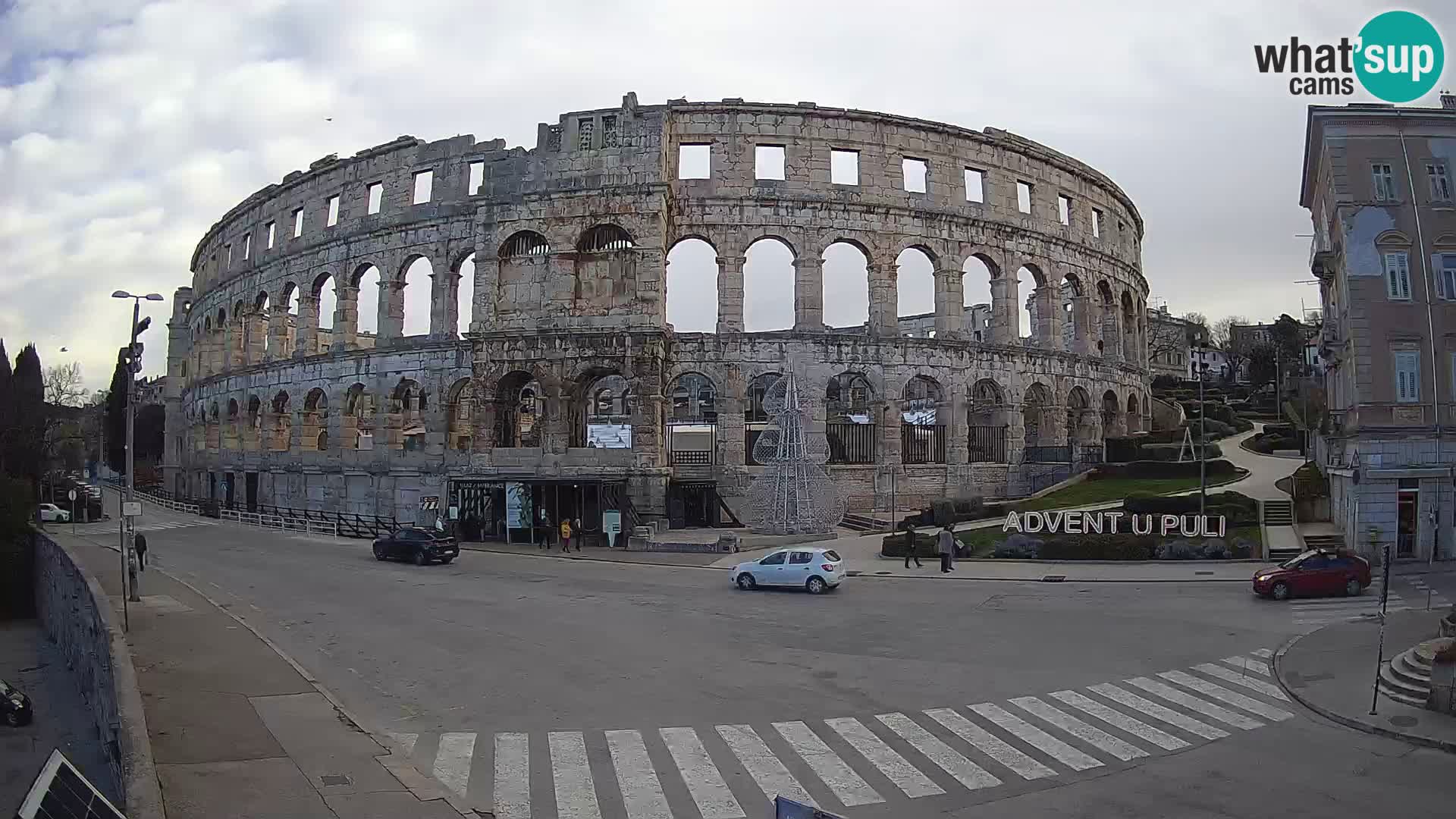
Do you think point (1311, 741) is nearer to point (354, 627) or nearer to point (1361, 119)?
point (354, 627)

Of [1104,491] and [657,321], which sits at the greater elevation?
[657,321]

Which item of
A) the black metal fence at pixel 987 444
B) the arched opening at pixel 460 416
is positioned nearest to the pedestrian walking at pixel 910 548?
the black metal fence at pixel 987 444

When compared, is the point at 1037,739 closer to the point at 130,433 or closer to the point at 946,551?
the point at 946,551

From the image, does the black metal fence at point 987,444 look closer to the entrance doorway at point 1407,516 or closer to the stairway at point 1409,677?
the entrance doorway at point 1407,516

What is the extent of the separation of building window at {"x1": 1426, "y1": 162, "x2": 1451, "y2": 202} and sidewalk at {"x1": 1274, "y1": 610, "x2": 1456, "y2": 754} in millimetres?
14862

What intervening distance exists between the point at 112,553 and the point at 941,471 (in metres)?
33.6

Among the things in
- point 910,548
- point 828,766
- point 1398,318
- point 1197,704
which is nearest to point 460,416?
point 910,548

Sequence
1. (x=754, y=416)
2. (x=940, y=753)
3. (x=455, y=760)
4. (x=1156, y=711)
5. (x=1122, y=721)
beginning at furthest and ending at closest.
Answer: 1. (x=754, y=416)
2. (x=1156, y=711)
3. (x=1122, y=721)
4. (x=940, y=753)
5. (x=455, y=760)

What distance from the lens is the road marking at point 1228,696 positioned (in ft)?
43.9

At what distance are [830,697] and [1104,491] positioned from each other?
29.0 m

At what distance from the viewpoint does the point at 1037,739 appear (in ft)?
39.6

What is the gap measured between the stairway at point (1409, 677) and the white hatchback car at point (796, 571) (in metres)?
12.4

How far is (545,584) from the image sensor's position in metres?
25.9

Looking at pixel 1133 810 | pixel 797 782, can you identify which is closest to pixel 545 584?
pixel 797 782
